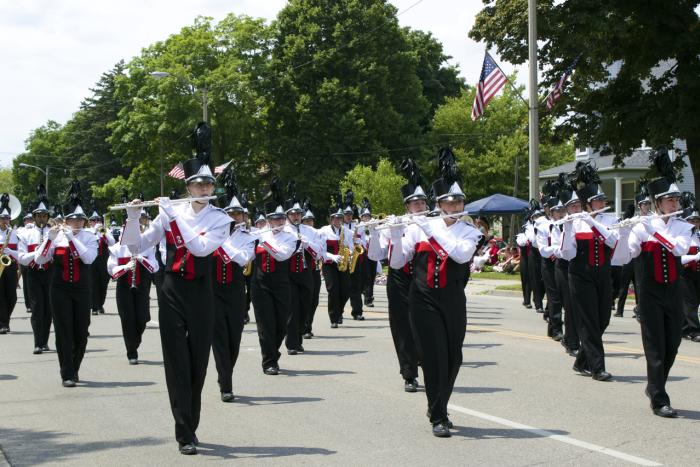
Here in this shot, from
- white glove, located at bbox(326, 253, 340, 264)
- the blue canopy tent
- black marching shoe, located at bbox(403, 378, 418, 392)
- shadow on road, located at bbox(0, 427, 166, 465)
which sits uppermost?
the blue canopy tent

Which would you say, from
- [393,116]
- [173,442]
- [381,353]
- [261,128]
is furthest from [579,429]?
[261,128]

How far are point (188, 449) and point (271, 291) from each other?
15.2ft

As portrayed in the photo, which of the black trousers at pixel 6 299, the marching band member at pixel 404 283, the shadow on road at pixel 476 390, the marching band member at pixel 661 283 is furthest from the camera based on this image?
the black trousers at pixel 6 299

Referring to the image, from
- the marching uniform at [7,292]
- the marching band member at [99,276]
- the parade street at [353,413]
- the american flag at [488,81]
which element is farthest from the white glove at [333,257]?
the american flag at [488,81]

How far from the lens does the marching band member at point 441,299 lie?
25.3 feet

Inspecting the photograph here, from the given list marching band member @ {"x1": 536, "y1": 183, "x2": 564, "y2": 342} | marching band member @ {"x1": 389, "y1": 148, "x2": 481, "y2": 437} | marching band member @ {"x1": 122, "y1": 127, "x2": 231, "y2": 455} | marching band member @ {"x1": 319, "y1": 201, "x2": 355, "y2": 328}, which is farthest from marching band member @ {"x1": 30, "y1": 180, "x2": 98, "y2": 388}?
marching band member @ {"x1": 536, "y1": 183, "x2": 564, "y2": 342}

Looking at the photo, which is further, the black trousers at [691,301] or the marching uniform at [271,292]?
the black trousers at [691,301]

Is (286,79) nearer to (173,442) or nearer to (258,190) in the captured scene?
(258,190)

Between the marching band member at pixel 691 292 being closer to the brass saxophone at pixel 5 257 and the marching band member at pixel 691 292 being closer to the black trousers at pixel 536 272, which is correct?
the black trousers at pixel 536 272

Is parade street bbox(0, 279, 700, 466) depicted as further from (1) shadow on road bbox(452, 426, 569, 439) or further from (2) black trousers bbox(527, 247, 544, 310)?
Result: (2) black trousers bbox(527, 247, 544, 310)

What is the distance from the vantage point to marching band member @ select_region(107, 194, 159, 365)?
40.4ft

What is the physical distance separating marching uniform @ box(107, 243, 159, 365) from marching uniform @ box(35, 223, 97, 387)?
3.26 ft

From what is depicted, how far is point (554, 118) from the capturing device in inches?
1230

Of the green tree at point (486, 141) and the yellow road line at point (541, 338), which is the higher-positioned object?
the green tree at point (486, 141)
